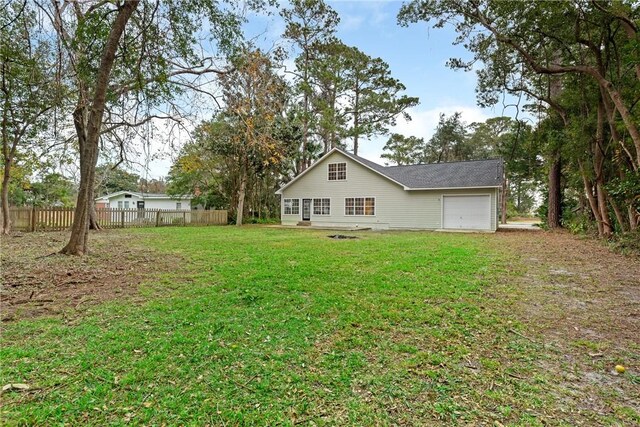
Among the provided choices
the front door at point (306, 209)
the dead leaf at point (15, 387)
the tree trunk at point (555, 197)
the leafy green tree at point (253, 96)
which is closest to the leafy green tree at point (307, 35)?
the front door at point (306, 209)

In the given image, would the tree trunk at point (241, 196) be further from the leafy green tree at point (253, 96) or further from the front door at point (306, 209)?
the leafy green tree at point (253, 96)

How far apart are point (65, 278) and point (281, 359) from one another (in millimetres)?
4503

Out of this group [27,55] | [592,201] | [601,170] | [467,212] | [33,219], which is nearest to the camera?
[27,55]

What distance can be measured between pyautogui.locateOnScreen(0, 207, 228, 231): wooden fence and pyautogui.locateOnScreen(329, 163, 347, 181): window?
26.4 ft

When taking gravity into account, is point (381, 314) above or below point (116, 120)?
below

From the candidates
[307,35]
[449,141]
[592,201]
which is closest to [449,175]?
[592,201]

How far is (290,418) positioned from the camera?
204 centimetres

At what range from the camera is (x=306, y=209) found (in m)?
21.3

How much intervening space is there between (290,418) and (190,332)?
1.61m

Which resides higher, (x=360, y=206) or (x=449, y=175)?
(x=449, y=175)

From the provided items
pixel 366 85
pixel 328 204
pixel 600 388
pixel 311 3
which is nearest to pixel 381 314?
pixel 600 388

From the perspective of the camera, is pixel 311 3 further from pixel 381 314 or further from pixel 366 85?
pixel 381 314

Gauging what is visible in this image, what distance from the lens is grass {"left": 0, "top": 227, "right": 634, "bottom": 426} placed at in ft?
6.90

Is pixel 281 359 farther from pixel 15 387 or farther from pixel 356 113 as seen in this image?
pixel 356 113
